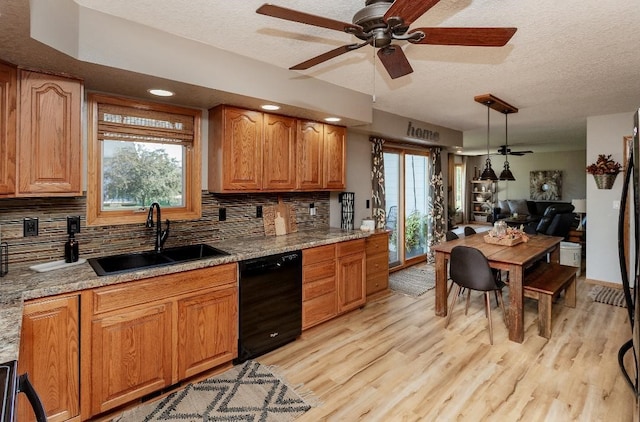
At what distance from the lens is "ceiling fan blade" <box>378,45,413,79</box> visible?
1.83 m

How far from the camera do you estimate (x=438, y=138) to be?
550cm

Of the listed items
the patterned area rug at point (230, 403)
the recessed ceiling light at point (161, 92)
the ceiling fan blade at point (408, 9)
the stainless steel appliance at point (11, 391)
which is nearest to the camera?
the stainless steel appliance at point (11, 391)

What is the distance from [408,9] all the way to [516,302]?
2.76 m

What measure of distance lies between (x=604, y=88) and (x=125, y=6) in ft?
14.0

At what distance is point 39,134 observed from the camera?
6.68 ft

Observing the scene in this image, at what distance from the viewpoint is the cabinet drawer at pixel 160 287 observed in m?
2.03

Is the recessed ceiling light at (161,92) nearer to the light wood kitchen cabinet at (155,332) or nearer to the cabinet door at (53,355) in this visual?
the light wood kitchen cabinet at (155,332)

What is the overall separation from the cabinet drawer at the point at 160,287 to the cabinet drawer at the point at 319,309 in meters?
0.89

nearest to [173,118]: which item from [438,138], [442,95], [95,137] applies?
[95,137]

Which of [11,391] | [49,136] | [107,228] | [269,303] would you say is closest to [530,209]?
[269,303]

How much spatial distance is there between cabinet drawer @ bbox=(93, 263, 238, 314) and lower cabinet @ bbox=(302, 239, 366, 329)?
820 millimetres

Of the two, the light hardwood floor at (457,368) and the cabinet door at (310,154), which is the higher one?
the cabinet door at (310,154)

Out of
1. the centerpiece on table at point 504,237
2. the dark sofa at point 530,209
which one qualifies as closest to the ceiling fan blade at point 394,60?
the centerpiece on table at point 504,237

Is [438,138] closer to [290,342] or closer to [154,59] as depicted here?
[290,342]
